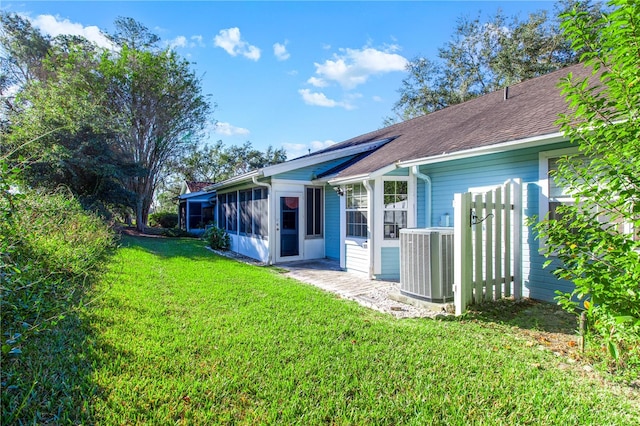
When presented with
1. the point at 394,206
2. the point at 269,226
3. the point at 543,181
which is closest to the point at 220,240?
the point at 269,226

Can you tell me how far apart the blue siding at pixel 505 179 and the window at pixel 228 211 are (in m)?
8.06

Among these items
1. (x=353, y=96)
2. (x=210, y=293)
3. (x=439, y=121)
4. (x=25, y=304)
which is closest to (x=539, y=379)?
(x=210, y=293)

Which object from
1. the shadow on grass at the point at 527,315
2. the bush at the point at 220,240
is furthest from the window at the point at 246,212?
the shadow on grass at the point at 527,315

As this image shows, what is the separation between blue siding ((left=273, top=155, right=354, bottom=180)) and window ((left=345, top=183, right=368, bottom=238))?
2.16m

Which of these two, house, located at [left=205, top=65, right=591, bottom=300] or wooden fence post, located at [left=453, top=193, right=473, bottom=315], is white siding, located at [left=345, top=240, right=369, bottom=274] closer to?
house, located at [left=205, top=65, right=591, bottom=300]

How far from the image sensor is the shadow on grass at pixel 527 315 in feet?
14.1

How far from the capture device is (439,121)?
9961 millimetres

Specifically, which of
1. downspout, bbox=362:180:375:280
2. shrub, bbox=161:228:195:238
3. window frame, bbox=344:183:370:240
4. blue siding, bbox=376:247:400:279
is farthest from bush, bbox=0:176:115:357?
shrub, bbox=161:228:195:238

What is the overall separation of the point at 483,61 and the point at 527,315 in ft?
71.2

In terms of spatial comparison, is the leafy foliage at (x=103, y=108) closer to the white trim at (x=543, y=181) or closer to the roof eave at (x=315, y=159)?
the roof eave at (x=315, y=159)

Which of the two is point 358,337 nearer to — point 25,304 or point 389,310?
point 389,310

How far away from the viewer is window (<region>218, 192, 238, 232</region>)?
12852 mm

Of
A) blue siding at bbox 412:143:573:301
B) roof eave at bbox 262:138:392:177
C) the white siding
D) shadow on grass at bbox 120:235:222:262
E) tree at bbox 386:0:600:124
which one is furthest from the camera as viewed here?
tree at bbox 386:0:600:124

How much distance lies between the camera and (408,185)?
24.2 ft
